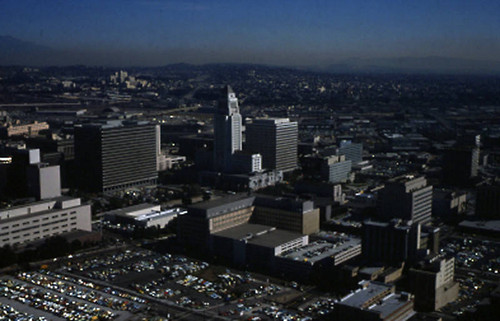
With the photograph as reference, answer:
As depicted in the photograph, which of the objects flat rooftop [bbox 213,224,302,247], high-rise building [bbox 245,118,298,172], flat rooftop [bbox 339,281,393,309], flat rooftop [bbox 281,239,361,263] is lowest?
flat rooftop [bbox 281,239,361,263]

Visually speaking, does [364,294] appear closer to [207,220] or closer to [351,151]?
[207,220]

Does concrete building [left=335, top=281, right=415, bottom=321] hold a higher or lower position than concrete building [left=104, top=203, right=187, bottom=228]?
higher

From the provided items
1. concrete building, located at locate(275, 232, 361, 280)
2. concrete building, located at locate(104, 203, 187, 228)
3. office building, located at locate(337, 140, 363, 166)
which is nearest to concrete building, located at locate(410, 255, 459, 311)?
concrete building, located at locate(275, 232, 361, 280)

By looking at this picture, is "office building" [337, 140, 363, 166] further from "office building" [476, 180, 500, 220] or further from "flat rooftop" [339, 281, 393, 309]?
"flat rooftop" [339, 281, 393, 309]

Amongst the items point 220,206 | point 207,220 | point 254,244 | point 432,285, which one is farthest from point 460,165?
point 432,285

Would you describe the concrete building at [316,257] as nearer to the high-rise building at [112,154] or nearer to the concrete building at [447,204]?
the concrete building at [447,204]

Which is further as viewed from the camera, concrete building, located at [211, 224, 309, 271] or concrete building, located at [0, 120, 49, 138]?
concrete building, located at [0, 120, 49, 138]
